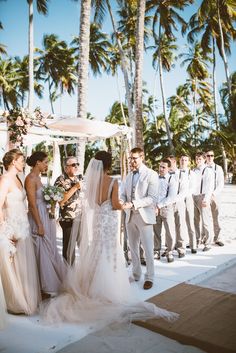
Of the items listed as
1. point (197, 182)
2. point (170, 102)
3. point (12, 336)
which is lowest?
point (12, 336)

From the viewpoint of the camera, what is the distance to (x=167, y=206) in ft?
19.6

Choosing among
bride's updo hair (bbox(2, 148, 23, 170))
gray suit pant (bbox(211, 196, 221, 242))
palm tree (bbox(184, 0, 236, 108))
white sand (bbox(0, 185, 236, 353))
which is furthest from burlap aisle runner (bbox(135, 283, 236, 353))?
palm tree (bbox(184, 0, 236, 108))

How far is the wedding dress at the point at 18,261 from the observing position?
369 centimetres

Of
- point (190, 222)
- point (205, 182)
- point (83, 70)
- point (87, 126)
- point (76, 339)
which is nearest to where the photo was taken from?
point (76, 339)

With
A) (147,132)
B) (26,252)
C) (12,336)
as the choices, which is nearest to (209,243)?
(26,252)

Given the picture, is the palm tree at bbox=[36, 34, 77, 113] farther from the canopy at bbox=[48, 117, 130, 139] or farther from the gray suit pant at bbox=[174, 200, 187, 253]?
the gray suit pant at bbox=[174, 200, 187, 253]

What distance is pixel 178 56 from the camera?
32.5 metres

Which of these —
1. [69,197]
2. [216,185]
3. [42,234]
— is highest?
[216,185]

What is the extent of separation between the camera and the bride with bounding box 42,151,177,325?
143 inches

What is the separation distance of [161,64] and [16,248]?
1125 inches

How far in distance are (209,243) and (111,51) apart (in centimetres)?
2961

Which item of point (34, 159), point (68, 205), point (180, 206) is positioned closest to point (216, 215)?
point (180, 206)

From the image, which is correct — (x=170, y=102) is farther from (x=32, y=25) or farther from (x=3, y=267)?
(x=3, y=267)

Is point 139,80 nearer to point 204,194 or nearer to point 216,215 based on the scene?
point 204,194
